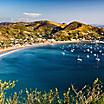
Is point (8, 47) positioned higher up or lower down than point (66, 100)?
lower down

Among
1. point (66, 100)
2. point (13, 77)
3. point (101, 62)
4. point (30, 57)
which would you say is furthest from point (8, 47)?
point (66, 100)

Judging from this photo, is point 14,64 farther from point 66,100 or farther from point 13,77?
point 66,100

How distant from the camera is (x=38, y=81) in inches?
3578

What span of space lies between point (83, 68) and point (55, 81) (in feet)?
92.5

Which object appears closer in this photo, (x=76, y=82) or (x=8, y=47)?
(x=76, y=82)

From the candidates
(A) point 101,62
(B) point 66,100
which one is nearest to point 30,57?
(A) point 101,62

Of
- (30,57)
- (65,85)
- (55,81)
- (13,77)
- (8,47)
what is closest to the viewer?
(65,85)

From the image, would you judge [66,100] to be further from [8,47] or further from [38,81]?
[8,47]

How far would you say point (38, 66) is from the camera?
124m

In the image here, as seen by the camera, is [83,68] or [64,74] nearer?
[64,74]

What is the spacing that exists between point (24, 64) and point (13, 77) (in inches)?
1307

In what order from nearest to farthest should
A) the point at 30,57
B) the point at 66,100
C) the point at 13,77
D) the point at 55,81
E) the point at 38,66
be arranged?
the point at 66,100
the point at 55,81
the point at 13,77
the point at 38,66
the point at 30,57

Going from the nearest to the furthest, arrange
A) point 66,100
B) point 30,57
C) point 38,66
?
point 66,100
point 38,66
point 30,57

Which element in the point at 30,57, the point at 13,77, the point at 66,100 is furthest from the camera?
the point at 30,57
